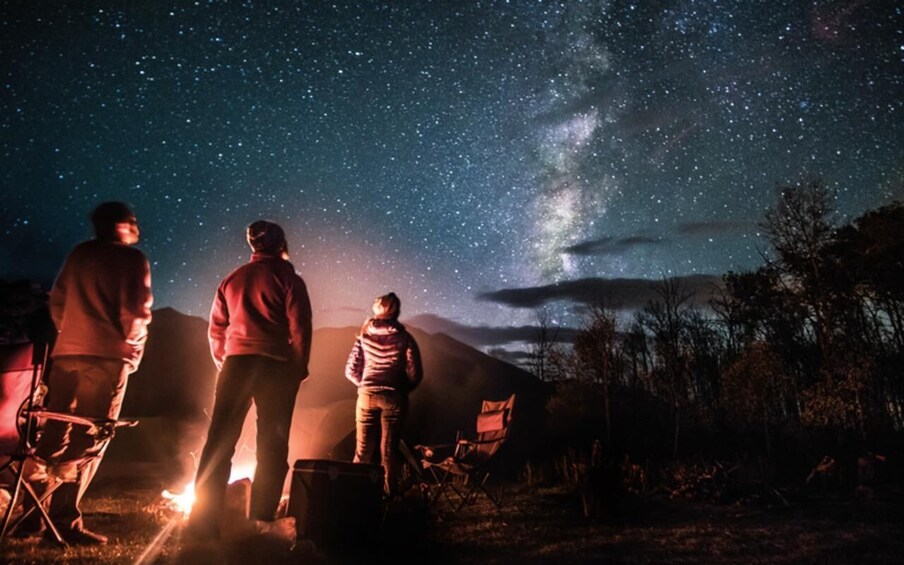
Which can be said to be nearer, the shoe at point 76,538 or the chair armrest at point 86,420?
the chair armrest at point 86,420

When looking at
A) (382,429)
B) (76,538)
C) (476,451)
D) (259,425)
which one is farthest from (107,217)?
(476,451)

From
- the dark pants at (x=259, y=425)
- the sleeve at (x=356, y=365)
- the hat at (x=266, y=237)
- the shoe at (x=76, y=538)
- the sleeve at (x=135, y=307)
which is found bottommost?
the shoe at (x=76, y=538)

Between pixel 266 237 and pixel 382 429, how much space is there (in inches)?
81.6

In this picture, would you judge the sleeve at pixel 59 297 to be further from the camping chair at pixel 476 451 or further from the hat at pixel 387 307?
the camping chair at pixel 476 451

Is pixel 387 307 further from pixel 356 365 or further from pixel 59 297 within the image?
pixel 59 297

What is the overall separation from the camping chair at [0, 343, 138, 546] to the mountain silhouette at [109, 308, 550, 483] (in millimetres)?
2794

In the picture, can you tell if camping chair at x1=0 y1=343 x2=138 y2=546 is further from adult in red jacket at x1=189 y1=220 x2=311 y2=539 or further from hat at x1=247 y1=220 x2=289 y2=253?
hat at x1=247 y1=220 x2=289 y2=253

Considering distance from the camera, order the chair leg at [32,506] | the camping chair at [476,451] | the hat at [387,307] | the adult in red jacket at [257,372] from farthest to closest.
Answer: the camping chair at [476,451] < the hat at [387,307] < the adult in red jacket at [257,372] < the chair leg at [32,506]

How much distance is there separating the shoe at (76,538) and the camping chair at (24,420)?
0.06 metres

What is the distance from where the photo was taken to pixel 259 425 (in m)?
2.96

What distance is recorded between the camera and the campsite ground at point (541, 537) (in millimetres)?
2816

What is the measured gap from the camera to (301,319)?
10.2ft

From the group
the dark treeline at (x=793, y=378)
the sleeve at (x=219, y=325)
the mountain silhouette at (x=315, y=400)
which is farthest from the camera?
the dark treeline at (x=793, y=378)

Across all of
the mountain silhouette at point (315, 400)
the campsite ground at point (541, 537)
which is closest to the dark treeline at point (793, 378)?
the mountain silhouette at point (315, 400)
